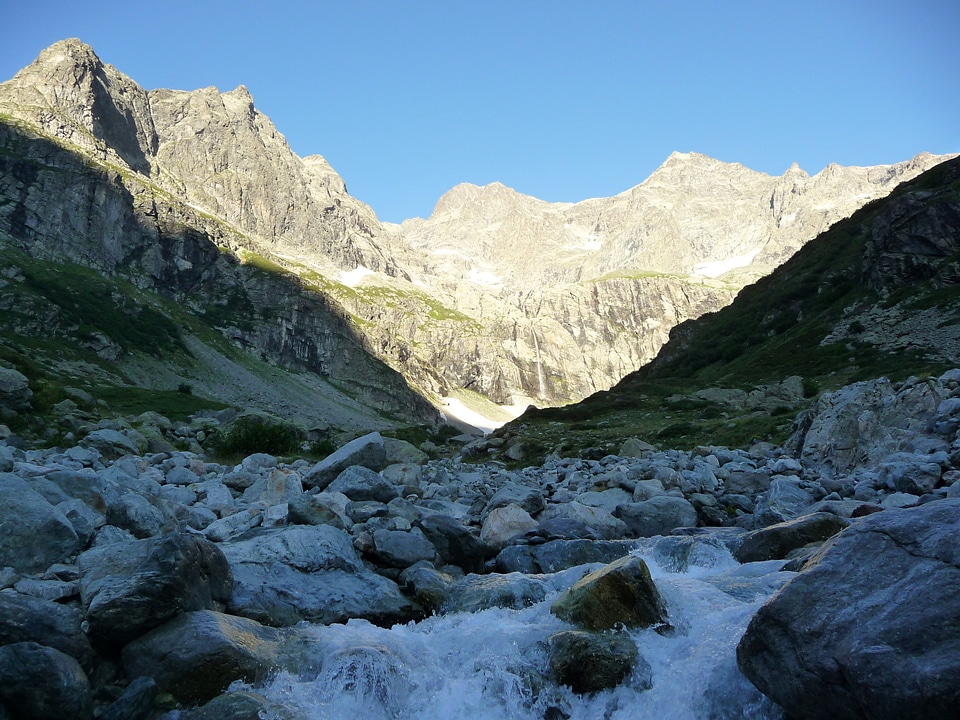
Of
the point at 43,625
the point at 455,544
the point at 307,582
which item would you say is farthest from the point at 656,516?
the point at 43,625

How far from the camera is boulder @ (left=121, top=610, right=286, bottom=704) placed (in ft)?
22.0

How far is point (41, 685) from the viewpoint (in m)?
5.95

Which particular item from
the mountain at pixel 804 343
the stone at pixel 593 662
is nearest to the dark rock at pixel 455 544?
the stone at pixel 593 662

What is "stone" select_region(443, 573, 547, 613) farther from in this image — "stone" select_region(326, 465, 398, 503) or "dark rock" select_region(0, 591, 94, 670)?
"stone" select_region(326, 465, 398, 503)

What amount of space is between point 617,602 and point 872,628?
3476 millimetres

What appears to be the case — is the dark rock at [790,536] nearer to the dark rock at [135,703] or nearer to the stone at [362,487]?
the stone at [362,487]

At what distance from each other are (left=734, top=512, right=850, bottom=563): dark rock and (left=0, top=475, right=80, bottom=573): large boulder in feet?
35.7

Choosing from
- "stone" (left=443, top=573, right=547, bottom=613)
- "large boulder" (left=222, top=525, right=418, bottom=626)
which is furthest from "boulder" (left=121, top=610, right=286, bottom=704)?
"stone" (left=443, top=573, right=547, bottom=613)

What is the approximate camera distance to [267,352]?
191750 mm

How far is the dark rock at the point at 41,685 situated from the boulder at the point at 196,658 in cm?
67

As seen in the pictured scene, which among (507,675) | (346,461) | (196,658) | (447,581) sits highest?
(346,461)

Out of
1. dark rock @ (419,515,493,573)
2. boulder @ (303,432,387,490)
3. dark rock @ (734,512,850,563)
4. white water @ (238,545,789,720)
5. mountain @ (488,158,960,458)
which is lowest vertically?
white water @ (238,545,789,720)

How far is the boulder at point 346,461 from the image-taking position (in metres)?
18.1

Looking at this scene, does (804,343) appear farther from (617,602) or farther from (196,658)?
(196,658)
